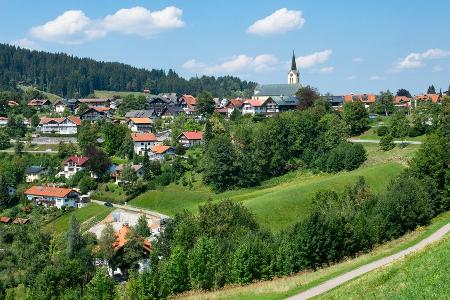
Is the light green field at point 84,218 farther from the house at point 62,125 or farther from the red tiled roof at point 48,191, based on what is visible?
the house at point 62,125

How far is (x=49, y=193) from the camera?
5900 centimetres

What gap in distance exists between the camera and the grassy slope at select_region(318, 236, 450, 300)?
14.1m

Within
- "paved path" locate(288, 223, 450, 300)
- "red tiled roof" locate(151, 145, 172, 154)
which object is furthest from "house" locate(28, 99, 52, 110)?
"paved path" locate(288, 223, 450, 300)

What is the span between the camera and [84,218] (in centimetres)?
5347

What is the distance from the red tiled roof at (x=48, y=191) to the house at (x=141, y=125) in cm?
2397

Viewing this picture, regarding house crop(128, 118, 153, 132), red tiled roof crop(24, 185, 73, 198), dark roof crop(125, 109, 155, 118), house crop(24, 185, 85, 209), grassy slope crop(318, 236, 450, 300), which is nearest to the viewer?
grassy slope crop(318, 236, 450, 300)

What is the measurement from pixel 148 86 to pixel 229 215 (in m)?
153

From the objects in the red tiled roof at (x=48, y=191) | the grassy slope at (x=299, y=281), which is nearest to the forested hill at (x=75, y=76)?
the red tiled roof at (x=48, y=191)

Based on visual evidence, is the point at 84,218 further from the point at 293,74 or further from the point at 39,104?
the point at 293,74

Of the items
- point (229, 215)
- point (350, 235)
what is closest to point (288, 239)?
point (350, 235)

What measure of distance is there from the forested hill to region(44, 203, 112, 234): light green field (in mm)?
112101

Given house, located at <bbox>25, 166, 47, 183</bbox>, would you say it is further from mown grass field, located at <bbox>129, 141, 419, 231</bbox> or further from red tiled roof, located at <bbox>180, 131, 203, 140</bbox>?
red tiled roof, located at <bbox>180, 131, 203, 140</bbox>

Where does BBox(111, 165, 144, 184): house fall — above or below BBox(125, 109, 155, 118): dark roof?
below

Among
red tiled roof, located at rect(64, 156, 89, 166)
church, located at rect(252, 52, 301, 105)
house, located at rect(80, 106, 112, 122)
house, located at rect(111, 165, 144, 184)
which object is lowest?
house, located at rect(111, 165, 144, 184)
